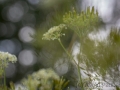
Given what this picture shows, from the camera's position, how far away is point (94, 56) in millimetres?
758

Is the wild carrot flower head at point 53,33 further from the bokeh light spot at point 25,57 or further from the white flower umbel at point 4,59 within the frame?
the bokeh light spot at point 25,57

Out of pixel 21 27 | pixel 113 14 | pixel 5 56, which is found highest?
pixel 5 56

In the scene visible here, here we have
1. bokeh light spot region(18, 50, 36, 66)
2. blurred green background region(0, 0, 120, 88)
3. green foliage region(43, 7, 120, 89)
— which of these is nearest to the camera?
green foliage region(43, 7, 120, 89)

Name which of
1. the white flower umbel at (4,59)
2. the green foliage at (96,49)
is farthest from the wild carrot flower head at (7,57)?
the green foliage at (96,49)

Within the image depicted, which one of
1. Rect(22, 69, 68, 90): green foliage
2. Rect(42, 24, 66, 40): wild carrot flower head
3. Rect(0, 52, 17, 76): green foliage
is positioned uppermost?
Rect(42, 24, 66, 40): wild carrot flower head

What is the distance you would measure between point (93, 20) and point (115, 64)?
0.11 meters

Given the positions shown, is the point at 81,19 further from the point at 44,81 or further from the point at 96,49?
the point at 44,81

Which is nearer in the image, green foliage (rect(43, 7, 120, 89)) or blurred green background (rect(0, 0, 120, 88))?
green foliage (rect(43, 7, 120, 89))

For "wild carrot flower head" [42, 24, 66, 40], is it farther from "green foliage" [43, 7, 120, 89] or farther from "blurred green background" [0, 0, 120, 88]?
"blurred green background" [0, 0, 120, 88]

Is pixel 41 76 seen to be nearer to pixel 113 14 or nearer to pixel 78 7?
pixel 78 7

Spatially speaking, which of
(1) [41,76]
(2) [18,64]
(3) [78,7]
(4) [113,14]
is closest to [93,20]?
(1) [41,76]

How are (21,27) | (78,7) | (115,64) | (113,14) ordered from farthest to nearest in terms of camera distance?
(21,27) < (113,14) < (78,7) < (115,64)

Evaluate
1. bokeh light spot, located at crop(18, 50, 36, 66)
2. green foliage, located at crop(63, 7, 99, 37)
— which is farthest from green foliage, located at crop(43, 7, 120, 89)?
bokeh light spot, located at crop(18, 50, 36, 66)

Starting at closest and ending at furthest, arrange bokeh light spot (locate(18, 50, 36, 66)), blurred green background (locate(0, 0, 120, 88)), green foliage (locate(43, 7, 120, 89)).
A: green foliage (locate(43, 7, 120, 89)), blurred green background (locate(0, 0, 120, 88)), bokeh light spot (locate(18, 50, 36, 66))
